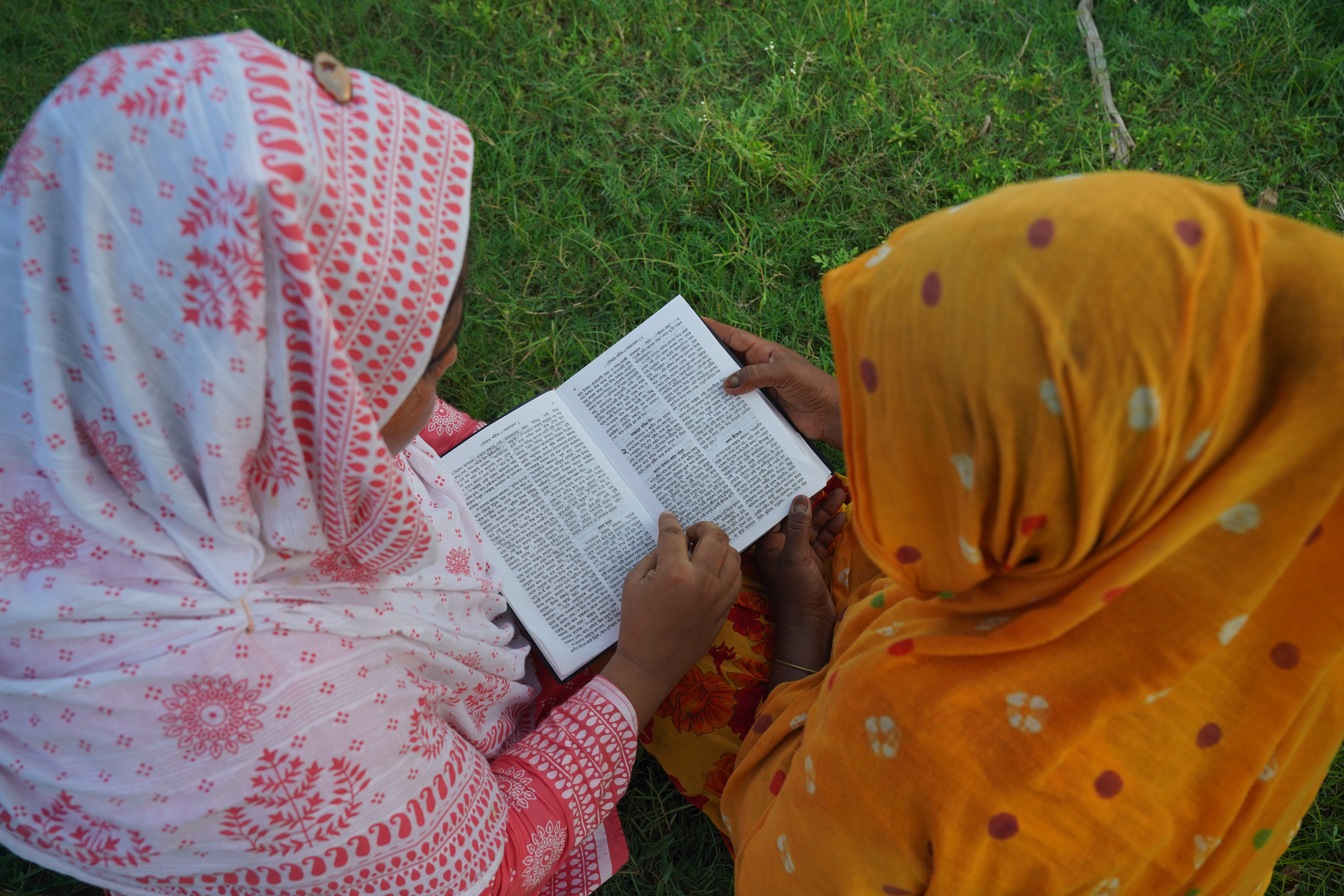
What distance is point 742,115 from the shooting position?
2252 mm

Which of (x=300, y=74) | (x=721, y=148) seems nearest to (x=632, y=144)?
(x=721, y=148)

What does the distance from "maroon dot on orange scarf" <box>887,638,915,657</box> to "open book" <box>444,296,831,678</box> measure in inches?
22.7

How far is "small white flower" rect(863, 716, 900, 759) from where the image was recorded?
0.94 metres

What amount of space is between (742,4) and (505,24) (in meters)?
0.75

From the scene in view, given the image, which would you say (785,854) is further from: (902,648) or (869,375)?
(869,375)

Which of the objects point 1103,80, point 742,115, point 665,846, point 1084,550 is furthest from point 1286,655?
point 1103,80

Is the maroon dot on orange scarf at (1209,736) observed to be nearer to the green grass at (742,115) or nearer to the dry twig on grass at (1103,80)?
the green grass at (742,115)

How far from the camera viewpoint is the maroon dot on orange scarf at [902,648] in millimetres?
970

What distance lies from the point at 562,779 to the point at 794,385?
939mm

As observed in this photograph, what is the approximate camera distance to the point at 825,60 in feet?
7.50

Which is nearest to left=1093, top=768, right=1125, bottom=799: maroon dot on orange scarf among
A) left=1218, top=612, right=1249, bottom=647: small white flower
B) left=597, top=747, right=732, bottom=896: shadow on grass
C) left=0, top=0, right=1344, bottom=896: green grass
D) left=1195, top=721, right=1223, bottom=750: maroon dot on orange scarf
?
left=1195, top=721, right=1223, bottom=750: maroon dot on orange scarf

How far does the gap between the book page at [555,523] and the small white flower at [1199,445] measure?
1.03 m

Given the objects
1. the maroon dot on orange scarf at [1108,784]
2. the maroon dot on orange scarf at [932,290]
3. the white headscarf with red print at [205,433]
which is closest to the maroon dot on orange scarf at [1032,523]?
the maroon dot on orange scarf at [932,290]

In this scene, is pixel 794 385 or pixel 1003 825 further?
pixel 794 385
